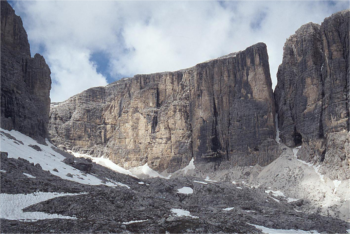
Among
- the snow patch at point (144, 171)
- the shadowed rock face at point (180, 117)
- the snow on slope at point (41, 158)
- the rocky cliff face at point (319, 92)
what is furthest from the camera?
the snow patch at point (144, 171)

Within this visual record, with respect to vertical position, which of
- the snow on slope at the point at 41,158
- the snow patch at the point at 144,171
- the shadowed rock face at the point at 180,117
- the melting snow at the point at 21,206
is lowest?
the snow patch at the point at 144,171

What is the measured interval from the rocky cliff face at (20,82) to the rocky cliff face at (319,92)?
4881cm

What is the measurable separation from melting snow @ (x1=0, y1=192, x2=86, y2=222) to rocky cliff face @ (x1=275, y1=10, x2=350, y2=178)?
4480cm

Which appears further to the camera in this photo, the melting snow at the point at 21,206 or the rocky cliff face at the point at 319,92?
the rocky cliff face at the point at 319,92

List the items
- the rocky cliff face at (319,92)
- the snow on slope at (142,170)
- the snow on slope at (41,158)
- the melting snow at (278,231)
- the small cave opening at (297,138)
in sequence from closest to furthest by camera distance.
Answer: the melting snow at (278,231) < the snow on slope at (41,158) < the rocky cliff face at (319,92) < the small cave opening at (297,138) < the snow on slope at (142,170)

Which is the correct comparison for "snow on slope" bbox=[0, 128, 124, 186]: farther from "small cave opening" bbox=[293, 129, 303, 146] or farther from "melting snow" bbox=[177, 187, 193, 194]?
"small cave opening" bbox=[293, 129, 303, 146]

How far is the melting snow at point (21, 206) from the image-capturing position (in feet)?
73.5

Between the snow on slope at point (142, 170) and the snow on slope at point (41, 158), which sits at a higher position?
the snow on slope at point (41, 158)

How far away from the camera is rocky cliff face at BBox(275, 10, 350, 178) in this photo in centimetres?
5788

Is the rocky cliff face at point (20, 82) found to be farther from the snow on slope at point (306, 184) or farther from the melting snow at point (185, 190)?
the snow on slope at point (306, 184)

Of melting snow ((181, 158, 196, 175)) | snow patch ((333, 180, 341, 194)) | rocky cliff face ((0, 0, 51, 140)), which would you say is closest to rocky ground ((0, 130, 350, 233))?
snow patch ((333, 180, 341, 194))

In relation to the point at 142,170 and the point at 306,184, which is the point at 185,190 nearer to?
the point at 306,184

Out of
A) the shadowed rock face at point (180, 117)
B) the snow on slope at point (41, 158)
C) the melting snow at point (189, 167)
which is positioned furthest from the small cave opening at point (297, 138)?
the snow on slope at point (41, 158)

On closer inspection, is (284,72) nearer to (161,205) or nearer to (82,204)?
(161,205)
